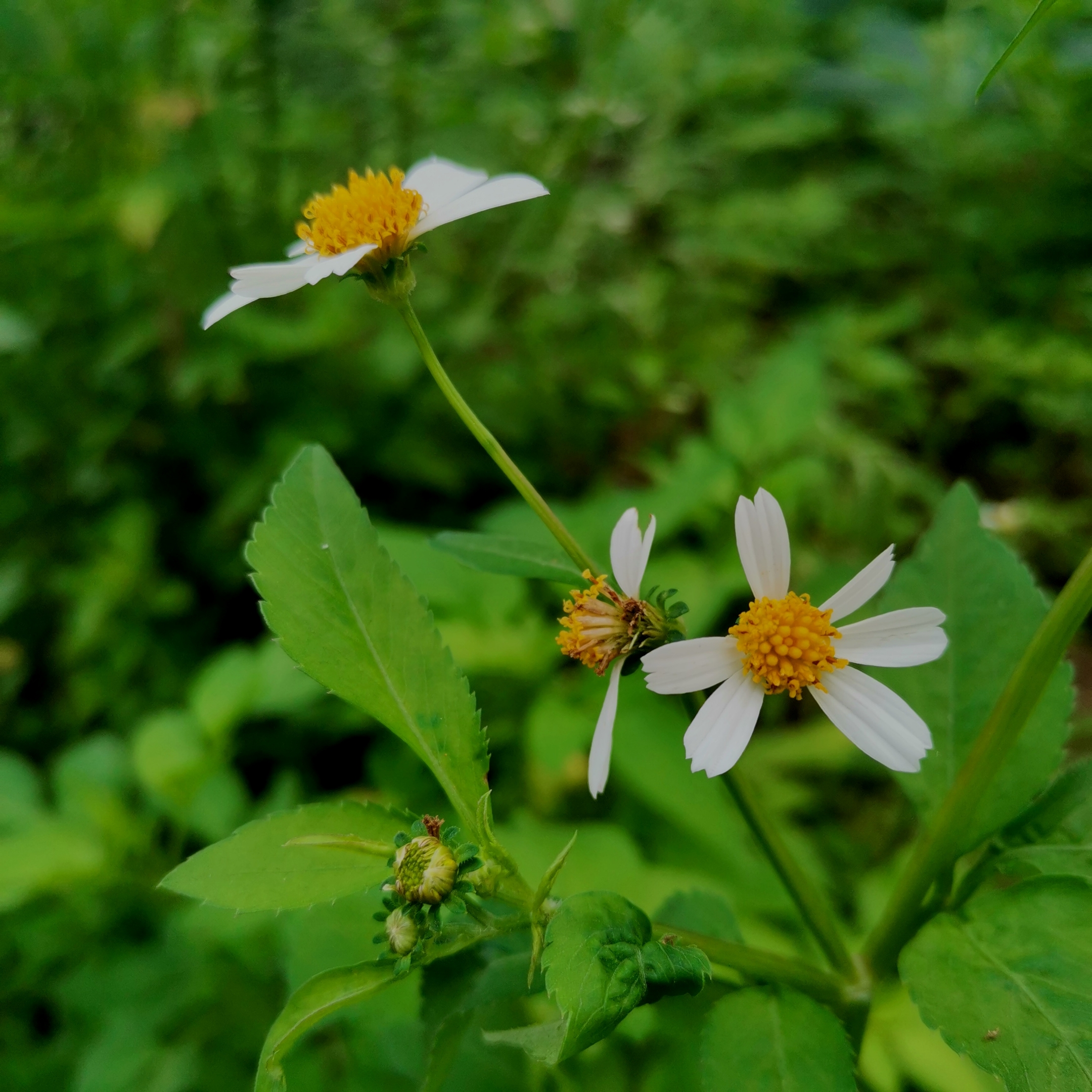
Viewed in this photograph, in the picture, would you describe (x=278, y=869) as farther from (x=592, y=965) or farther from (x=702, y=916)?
(x=702, y=916)

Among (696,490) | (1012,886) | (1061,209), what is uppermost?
(1012,886)

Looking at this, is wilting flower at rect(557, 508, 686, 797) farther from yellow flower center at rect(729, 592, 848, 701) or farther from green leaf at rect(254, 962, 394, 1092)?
green leaf at rect(254, 962, 394, 1092)

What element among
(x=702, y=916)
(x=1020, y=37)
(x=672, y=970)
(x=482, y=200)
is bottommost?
(x=702, y=916)

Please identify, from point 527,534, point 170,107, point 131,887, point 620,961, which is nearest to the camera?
point 620,961

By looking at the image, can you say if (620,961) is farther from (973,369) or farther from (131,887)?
(973,369)

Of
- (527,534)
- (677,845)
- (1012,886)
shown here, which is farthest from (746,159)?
(1012,886)

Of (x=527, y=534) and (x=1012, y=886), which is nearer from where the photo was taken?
(x=1012, y=886)

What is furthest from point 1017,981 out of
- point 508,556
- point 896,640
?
point 508,556
